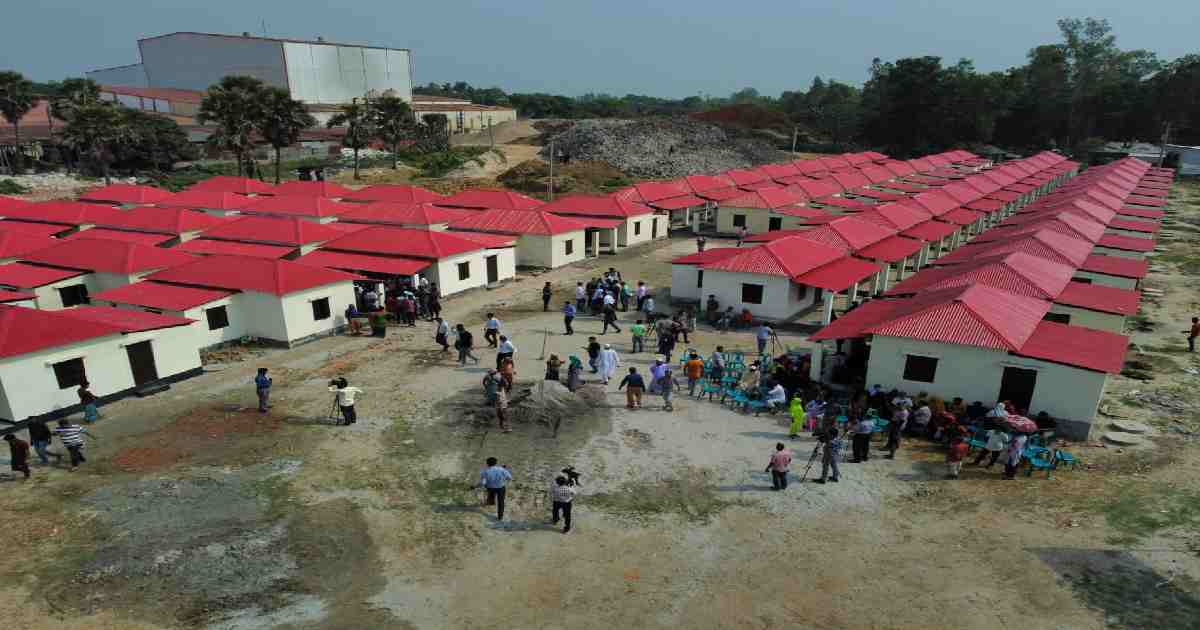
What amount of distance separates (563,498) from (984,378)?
12369 mm

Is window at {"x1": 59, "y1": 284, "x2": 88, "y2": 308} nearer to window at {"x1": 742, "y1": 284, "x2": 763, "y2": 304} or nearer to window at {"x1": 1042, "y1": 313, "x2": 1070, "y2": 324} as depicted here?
window at {"x1": 742, "y1": 284, "x2": 763, "y2": 304}

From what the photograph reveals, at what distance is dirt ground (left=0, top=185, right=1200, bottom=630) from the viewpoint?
11.7 meters

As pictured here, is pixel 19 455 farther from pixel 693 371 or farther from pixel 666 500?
pixel 693 371

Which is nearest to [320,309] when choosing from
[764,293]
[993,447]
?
[764,293]

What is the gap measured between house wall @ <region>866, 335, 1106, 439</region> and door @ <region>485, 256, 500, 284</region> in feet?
66.8

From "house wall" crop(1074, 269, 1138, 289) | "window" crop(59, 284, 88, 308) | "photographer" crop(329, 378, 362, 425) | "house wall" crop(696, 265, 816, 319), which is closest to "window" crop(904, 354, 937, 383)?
"house wall" crop(696, 265, 816, 319)

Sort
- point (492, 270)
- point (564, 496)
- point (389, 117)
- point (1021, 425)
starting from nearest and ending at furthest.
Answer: point (564, 496) < point (1021, 425) < point (492, 270) < point (389, 117)

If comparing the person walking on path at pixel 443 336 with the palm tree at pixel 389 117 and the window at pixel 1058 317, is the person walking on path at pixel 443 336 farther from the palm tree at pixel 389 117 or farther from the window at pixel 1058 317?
the palm tree at pixel 389 117

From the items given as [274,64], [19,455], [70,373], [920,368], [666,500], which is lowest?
[666,500]

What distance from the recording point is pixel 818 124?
12781cm

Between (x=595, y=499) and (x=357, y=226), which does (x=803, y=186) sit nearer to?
(x=357, y=226)

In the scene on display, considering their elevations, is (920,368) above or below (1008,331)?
below

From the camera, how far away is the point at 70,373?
19234 millimetres

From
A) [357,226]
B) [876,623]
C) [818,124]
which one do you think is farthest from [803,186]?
[818,124]
